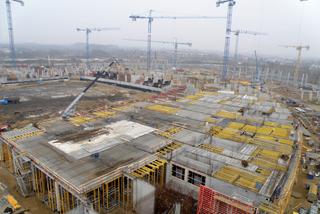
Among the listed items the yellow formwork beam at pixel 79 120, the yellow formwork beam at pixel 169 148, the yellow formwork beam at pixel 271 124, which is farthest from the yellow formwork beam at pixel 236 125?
the yellow formwork beam at pixel 79 120

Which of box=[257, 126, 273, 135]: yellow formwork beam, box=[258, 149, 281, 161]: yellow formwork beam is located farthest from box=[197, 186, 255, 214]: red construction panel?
box=[257, 126, 273, 135]: yellow formwork beam

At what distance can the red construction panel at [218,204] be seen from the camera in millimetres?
12714

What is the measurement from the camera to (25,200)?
701 inches

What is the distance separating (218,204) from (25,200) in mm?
14973

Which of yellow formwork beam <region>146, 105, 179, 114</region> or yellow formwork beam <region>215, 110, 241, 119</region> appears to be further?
yellow formwork beam <region>146, 105, 179, 114</region>

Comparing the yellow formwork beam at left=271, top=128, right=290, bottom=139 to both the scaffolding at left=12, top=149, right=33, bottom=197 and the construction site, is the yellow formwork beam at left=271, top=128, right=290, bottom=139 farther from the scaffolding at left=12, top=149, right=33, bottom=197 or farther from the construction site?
the scaffolding at left=12, top=149, right=33, bottom=197

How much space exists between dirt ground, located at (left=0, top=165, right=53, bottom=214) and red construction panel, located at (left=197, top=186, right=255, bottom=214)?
11347 millimetres

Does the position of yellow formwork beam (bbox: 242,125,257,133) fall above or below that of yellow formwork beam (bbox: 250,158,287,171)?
above

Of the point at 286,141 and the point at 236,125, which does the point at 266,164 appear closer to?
the point at 286,141

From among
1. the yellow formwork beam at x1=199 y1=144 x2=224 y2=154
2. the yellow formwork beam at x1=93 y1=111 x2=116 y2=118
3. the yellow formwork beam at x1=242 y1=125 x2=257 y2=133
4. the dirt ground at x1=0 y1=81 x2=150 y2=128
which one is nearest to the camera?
the yellow formwork beam at x1=199 y1=144 x2=224 y2=154

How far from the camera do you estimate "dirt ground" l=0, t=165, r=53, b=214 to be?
16.7 meters

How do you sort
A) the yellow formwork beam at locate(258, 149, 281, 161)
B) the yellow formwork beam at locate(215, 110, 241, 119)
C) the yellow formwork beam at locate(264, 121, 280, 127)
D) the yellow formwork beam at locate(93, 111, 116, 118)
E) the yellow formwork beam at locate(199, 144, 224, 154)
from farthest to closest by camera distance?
1. the yellow formwork beam at locate(215, 110, 241, 119)
2. the yellow formwork beam at locate(93, 111, 116, 118)
3. the yellow formwork beam at locate(264, 121, 280, 127)
4. the yellow formwork beam at locate(199, 144, 224, 154)
5. the yellow formwork beam at locate(258, 149, 281, 161)

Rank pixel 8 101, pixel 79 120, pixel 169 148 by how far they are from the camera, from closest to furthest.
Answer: pixel 169 148 < pixel 79 120 < pixel 8 101

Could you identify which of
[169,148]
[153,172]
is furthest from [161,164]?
[169,148]
